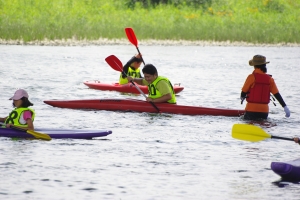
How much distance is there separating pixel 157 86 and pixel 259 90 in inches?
72.7

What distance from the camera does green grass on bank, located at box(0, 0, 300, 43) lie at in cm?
3228

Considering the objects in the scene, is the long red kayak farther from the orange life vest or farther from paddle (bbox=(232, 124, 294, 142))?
paddle (bbox=(232, 124, 294, 142))

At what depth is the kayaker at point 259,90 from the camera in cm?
1112

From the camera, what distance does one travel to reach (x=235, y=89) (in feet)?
62.9

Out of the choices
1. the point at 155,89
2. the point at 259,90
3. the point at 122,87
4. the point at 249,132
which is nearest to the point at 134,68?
the point at 122,87

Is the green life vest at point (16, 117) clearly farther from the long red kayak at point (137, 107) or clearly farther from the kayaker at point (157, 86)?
the long red kayak at point (137, 107)

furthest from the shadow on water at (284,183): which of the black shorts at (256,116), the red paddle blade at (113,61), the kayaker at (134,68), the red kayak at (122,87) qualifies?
the red kayak at (122,87)

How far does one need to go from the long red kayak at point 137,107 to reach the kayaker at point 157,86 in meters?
0.10

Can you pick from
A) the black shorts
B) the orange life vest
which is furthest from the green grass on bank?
the orange life vest

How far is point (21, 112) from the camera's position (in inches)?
368

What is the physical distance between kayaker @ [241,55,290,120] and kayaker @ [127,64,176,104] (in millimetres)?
1535

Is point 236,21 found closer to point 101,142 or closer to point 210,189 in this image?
point 101,142

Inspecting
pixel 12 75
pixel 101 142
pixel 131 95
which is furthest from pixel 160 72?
pixel 101 142

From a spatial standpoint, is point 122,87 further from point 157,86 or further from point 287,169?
point 287,169
